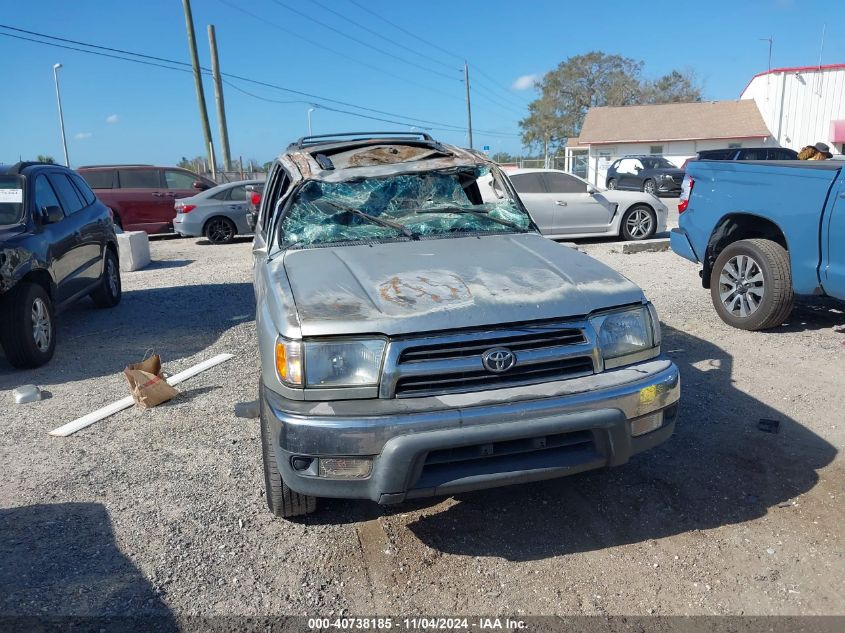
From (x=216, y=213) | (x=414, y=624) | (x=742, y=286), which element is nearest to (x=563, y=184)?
(x=742, y=286)

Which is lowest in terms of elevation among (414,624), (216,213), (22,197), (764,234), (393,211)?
(414,624)

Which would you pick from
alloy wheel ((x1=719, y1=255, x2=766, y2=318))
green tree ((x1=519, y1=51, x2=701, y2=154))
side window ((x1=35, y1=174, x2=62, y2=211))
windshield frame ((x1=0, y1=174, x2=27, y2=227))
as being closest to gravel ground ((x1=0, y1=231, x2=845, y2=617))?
alloy wheel ((x1=719, y1=255, x2=766, y2=318))

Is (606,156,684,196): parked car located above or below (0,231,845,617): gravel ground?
above

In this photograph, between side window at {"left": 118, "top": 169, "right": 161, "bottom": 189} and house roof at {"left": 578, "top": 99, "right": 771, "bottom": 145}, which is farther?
house roof at {"left": 578, "top": 99, "right": 771, "bottom": 145}

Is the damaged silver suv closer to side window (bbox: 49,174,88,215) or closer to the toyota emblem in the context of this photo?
the toyota emblem

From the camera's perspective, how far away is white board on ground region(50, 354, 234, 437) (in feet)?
15.2

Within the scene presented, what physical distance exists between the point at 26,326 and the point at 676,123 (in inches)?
1639

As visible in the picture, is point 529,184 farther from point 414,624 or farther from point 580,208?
point 414,624

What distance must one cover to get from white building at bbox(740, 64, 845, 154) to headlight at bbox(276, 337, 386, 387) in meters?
38.0

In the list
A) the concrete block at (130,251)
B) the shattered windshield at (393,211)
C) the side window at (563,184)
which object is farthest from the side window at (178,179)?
the shattered windshield at (393,211)

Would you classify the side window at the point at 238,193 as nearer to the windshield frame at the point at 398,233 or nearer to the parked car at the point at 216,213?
the parked car at the point at 216,213

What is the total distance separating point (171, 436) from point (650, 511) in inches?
118

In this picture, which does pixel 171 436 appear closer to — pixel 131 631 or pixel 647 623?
pixel 131 631

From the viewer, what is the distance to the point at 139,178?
53.9 ft
